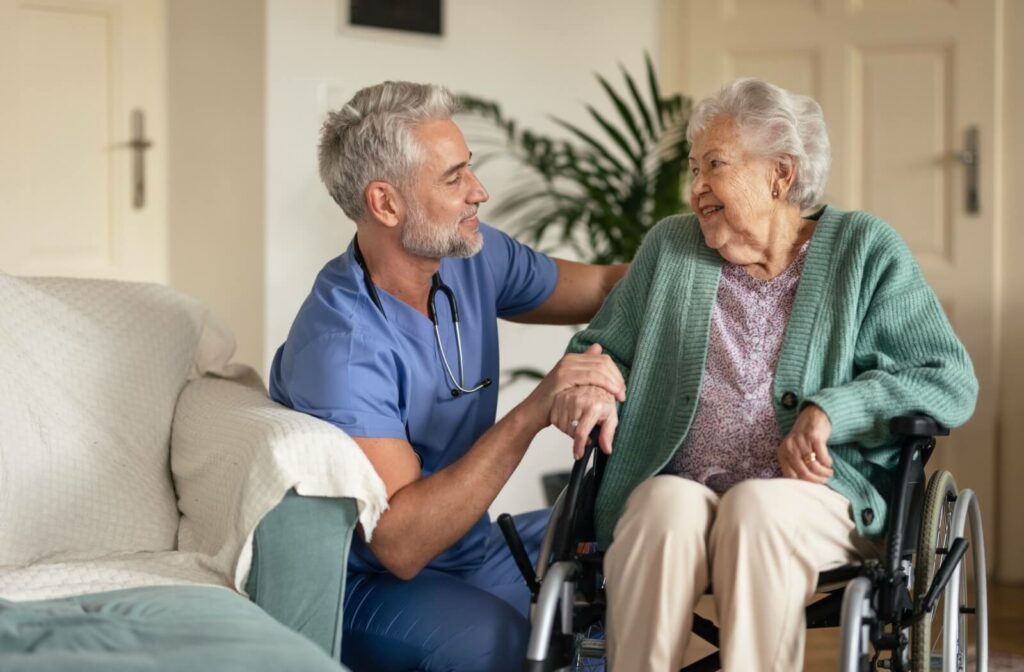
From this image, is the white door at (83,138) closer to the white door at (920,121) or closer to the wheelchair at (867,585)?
the white door at (920,121)

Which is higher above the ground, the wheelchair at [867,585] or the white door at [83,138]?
the white door at [83,138]

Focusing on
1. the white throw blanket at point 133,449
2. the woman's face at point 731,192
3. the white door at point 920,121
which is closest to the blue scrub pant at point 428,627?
the white throw blanket at point 133,449

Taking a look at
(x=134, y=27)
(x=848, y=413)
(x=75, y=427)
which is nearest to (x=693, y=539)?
(x=848, y=413)

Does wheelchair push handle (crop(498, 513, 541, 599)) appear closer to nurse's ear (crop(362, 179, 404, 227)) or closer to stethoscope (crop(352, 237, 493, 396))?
stethoscope (crop(352, 237, 493, 396))

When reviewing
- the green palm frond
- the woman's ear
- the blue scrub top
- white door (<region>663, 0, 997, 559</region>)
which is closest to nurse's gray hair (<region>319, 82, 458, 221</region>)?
the blue scrub top

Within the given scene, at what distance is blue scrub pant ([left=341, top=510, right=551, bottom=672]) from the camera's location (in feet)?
6.10

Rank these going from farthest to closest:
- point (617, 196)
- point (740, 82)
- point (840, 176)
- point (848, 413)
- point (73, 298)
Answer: point (840, 176)
point (617, 196)
point (73, 298)
point (740, 82)
point (848, 413)

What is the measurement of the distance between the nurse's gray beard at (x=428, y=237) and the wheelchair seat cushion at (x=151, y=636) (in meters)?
0.62

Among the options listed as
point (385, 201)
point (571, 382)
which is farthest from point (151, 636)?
point (385, 201)

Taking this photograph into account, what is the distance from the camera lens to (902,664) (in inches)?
68.1

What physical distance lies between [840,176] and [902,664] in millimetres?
2314

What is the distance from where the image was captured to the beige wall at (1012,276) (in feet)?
11.9

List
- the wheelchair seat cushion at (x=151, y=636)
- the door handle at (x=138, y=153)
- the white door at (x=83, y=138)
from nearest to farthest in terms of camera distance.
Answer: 1. the wheelchair seat cushion at (x=151, y=636)
2. the white door at (x=83, y=138)
3. the door handle at (x=138, y=153)

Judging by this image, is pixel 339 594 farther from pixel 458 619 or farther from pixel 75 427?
pixel 75 427
